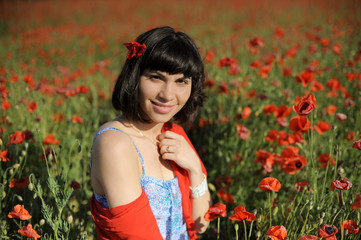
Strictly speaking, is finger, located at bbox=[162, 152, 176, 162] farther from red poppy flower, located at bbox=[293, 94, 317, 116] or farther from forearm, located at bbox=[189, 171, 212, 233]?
red poppy flower, located at bbox=[293, 94, 317, 116]

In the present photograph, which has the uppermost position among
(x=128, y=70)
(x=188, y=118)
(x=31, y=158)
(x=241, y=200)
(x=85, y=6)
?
(x=85, y=6)

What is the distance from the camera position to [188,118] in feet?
6.17

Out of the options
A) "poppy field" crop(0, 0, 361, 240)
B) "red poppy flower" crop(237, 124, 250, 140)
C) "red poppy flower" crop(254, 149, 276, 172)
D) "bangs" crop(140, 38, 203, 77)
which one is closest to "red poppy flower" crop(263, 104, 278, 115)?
"poppy field" crop(0, 0, 361, 240)

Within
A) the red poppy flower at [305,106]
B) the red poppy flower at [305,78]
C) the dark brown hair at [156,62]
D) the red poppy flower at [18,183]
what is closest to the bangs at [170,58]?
the dark brown hair at [156,62]

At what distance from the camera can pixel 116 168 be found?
1.22 meters

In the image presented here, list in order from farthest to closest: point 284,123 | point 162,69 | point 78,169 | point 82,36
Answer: point 82,36 < point 78,169 < point 284,123 < point 162,69

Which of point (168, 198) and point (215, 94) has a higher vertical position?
point (215, 94)

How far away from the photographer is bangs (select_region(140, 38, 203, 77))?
1.39 m

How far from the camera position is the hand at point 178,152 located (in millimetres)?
1549

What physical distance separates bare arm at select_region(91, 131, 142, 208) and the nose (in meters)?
0.27

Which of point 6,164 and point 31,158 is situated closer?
point 6,164

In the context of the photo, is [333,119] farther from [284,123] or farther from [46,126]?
[46,126]

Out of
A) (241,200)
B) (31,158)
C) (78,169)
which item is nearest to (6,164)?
(31,158)

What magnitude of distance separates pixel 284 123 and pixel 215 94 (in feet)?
3.15
